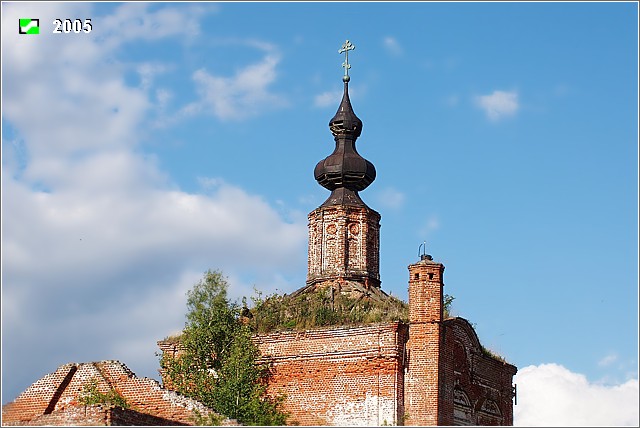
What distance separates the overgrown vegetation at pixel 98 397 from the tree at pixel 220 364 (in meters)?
1.56

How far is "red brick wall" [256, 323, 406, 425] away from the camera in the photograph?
24.4 metres

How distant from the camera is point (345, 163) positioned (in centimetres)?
2925

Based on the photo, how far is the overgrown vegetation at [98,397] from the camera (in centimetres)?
2370

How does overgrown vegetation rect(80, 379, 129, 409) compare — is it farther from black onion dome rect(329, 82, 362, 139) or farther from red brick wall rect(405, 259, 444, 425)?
black onion dome rect(329, 82, 362, 139)

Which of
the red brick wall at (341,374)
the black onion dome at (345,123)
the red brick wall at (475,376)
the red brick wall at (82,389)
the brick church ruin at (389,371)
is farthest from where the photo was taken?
the black onion dome at (345,123)

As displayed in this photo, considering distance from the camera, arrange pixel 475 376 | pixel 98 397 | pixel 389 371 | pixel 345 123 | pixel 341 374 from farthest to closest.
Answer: pixel 345 123, pixel 475 376, pixel 341 374, pixel 389 371, pixel 98 397

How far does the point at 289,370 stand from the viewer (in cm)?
2559

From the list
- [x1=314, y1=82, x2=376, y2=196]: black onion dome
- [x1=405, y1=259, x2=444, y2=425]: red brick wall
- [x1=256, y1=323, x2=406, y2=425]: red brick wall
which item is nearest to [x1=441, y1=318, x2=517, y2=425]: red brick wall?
[x1=405, y1=259, x2=444, y2=425]: red brick wall

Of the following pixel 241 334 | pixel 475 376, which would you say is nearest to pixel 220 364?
pixel 241 334

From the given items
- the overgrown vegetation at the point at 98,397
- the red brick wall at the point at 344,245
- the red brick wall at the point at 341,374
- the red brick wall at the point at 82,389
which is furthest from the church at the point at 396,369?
the overgrown vegetation at the point at 98,397

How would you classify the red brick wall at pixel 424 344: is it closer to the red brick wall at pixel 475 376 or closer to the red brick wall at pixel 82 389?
the red brick wall at pixel 475 376

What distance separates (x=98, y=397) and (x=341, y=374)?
4.70m

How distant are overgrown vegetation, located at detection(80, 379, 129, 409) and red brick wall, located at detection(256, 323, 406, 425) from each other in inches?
130

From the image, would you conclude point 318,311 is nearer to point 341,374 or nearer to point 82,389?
point 341,374
